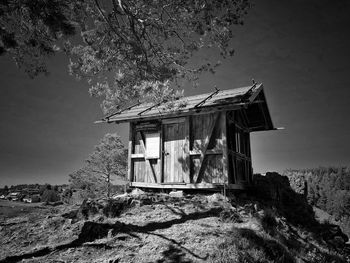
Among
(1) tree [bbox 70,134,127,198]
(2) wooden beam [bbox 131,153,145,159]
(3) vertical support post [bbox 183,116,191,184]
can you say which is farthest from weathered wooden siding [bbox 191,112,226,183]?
(1) tree [bbox 70,134,127,198]

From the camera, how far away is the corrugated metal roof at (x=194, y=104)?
11.4m

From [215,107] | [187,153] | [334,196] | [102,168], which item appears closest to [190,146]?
[187,153]

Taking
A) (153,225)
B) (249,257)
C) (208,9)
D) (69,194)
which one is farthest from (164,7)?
(69,194)

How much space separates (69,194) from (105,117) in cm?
1417

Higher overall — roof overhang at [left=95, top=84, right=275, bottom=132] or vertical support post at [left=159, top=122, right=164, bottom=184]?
roof overhang at [left=95, top=84, right=275, bottom=132]

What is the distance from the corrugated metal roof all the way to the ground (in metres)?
4.66

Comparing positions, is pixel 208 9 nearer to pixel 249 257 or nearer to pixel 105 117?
pixel 249 257

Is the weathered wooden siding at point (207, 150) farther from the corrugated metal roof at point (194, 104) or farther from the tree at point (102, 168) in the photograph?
the tree at point (102, 168)

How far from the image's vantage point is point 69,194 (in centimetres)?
2477

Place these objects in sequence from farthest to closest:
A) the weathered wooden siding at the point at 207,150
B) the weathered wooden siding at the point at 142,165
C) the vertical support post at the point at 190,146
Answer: the weathered wooden siding at the point at 142,165 → the vertical support post at the point at 190,146 → the weathered wooden siding at the point at 207,150

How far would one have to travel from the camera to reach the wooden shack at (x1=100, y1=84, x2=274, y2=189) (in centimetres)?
1157

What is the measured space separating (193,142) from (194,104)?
6.72ft

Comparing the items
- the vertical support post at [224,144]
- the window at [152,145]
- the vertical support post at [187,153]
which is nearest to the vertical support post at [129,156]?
the window at [152,145]

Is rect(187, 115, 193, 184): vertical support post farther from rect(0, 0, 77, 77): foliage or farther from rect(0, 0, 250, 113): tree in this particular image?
rect(0, 0, 77, 77): foliage
